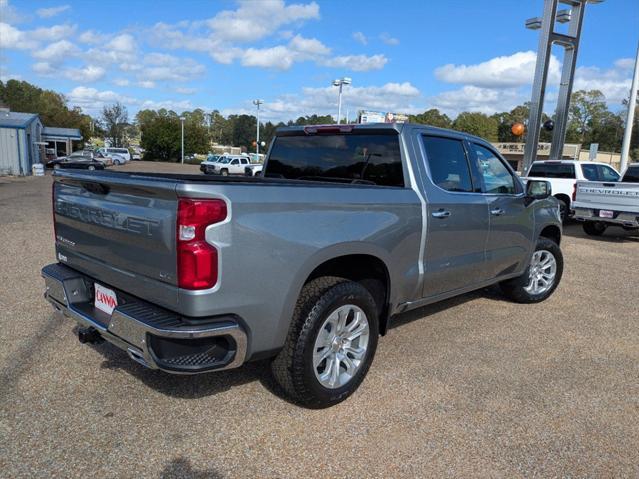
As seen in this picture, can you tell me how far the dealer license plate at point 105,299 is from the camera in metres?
3.00

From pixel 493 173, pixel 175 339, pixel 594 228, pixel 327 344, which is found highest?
pixel 493 173

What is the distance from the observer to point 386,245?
135 inches

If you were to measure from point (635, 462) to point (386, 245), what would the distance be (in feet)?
6.29

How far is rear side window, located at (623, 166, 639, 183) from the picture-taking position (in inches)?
459

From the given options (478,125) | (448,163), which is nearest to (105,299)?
(448,163)

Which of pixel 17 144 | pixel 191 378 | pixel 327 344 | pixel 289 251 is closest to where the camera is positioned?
pixel 289 251

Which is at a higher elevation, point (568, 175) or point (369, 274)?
point (568, 175)

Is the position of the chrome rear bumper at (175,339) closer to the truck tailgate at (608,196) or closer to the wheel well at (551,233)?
the wheel well at (551,233)

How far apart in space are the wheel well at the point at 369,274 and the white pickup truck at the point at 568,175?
10.9m

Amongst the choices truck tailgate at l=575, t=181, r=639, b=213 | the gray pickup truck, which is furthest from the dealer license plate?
truck tailgate at l=575, t=181, r=639, b=213

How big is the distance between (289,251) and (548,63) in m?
16.1

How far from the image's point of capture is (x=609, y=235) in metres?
12.7

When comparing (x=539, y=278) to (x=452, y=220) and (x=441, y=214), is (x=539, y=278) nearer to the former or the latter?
(x=452, y=220)

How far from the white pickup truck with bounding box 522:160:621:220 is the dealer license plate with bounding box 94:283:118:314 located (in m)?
12.3
